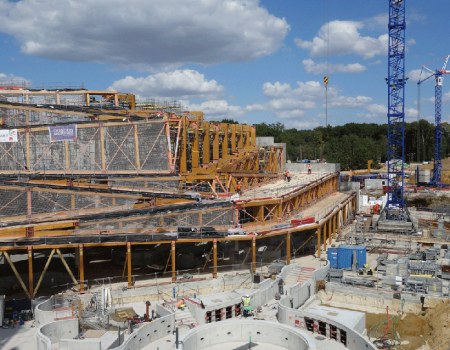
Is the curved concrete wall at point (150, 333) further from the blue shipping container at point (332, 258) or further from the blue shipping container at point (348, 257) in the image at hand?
the blue shipping container at point (348, 257)

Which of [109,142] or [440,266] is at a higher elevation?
[109,142]

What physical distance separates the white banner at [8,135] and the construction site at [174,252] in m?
0.08

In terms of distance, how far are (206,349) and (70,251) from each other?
16.5 meters

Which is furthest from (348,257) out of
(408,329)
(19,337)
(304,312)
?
(19,337)

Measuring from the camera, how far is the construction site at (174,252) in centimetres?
2455

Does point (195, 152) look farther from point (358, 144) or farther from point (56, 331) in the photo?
point (358, 144)

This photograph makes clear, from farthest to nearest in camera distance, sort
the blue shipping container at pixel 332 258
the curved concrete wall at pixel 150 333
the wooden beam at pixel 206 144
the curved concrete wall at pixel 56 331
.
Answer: the wooden beam at pixel 206 144
the blue shipping container at pixel 332 258
the curved concrete wall at pixel 56 331
the curved concrete wall at pixel 150 333

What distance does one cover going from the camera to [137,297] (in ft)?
95.3

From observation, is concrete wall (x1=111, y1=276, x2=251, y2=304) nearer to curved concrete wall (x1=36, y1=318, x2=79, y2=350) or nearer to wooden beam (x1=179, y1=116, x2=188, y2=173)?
curved concrete wall (x1=36, y1=318, x2=79, y2=350)

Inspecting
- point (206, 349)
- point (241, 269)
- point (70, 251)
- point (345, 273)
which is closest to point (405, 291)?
point (345, 273)

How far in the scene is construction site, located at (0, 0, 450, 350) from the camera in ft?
80.5

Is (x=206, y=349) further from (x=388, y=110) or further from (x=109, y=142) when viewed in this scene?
(x=388, y=110)

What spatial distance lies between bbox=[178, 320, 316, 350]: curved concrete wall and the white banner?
80.9 ft

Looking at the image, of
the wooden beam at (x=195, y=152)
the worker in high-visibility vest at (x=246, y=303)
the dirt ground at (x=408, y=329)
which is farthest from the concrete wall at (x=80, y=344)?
the wooden beam at (x=195, y=152)
